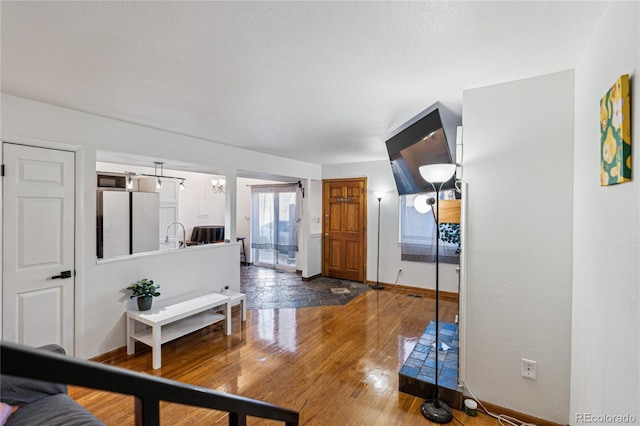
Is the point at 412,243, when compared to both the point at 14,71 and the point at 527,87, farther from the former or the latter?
the point at 14,71

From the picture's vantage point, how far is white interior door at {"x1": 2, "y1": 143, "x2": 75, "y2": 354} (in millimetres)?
2293

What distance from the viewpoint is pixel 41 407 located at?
4.62ft

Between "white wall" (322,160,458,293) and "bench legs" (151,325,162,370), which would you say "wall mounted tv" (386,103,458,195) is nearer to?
"white wall" (322,160,458,293)

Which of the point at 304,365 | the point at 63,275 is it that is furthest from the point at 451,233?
the point at 63,275

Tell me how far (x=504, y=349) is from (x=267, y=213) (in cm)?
Result: 585

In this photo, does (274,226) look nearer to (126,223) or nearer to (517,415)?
(126,223)

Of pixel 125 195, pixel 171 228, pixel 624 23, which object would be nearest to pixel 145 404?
pixel 624 23

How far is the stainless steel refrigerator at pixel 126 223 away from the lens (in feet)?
11.1

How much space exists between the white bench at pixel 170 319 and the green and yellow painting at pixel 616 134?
3.29 m

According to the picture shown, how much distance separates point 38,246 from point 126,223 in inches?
47.8

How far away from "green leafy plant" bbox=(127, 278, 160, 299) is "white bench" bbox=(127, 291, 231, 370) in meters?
0.16

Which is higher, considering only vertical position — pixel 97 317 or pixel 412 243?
pixel 412 243

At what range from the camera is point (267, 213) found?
23.6 feet

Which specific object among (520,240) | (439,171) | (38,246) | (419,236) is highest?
(439,171)
